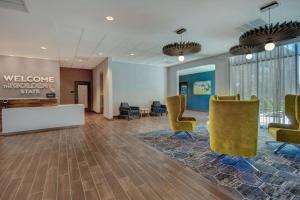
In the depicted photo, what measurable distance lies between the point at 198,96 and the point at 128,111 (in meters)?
6.04

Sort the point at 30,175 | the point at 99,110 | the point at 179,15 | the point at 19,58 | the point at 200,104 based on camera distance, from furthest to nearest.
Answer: the point at 200,104 < the point at 99,110 < the point at 19,58 < the point at 179,15 < the point at 30,175

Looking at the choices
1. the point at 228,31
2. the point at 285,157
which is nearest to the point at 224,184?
the point at 285,157

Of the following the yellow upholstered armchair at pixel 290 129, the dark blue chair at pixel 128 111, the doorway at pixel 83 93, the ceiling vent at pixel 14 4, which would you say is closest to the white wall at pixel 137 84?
the dark blue chair at pixel 128 111

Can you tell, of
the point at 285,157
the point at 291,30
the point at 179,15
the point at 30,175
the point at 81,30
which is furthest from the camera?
the point at 81,30

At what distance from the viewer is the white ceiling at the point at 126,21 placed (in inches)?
126

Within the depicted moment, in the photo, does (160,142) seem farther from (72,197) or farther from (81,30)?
(81,30)

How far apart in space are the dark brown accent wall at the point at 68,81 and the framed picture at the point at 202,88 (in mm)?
8306

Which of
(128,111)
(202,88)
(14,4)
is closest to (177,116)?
(128,111)

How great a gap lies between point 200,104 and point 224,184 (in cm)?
990

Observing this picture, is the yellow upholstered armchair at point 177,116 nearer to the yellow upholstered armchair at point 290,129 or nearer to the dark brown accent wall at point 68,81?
the yellow upholstered armchair at point 290,129

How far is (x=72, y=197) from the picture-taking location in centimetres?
196

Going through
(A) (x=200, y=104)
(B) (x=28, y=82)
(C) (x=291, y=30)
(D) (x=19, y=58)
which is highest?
(D) (x=19, y=58)

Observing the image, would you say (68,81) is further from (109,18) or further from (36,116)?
(109,18)

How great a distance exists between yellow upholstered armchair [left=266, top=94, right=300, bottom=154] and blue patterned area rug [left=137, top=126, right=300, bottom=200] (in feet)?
1.02
